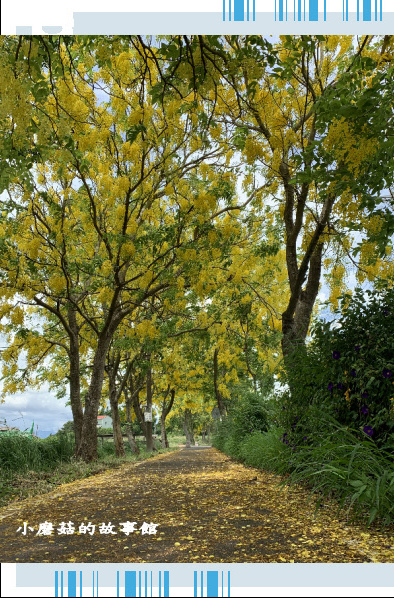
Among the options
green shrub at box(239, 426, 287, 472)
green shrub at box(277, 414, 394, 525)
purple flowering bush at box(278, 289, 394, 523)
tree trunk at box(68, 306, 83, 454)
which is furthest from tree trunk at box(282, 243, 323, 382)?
tree trunk at box(68, 306, 83, 454)

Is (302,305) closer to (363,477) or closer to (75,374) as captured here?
(363,477)

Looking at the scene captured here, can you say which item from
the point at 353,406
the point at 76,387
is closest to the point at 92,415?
the point at 76,387

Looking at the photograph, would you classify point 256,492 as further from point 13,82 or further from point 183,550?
point 13,82

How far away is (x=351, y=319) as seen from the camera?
4.18m

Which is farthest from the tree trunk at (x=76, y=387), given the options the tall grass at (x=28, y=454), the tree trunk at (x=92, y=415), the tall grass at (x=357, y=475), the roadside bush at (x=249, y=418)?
the tall grass at (x=357, y=475)

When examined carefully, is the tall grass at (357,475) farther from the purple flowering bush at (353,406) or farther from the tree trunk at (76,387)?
the tree trunk at (76,387)

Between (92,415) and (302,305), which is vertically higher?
(302,305)

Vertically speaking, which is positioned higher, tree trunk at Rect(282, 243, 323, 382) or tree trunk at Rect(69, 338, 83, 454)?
tree trunk at Rect(282, 243, 323, 382)

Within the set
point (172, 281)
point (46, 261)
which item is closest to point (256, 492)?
point (172, 281)

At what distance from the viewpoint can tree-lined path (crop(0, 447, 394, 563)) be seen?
239 cm

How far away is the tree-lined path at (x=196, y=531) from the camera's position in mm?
2387

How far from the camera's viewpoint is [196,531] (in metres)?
2.94

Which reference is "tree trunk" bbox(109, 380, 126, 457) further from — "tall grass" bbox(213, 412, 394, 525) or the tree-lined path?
"tall grass" bbox(213, 412, 394, 525)

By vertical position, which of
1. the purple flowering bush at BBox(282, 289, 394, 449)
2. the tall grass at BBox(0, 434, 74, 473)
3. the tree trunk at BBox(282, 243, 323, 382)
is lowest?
the tall grass at BBox(0, 434, 74, 473)
